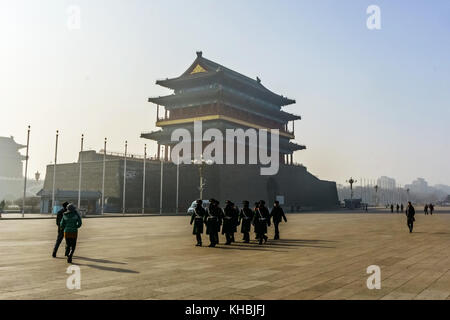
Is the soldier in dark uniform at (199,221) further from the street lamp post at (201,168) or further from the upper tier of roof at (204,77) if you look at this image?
the upper tier of roof at (204,77)

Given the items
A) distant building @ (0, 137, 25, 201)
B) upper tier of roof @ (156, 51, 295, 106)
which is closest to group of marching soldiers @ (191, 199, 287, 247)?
upper tier of roof @ (156, 51, 295, 106)

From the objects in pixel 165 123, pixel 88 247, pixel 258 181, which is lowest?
pixel 88 247

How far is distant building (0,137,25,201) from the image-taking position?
91312 mm

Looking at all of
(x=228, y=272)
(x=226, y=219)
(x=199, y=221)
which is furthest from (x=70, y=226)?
(x=226, y=219)

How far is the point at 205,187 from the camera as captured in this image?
4969cm

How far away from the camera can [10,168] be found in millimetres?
92375

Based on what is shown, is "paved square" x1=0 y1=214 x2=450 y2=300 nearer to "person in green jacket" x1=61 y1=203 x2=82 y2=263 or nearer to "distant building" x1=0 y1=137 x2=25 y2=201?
"person in green jacket" x1=61 y1=203 x2=82 y2=263

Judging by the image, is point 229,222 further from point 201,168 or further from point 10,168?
point 10,168
